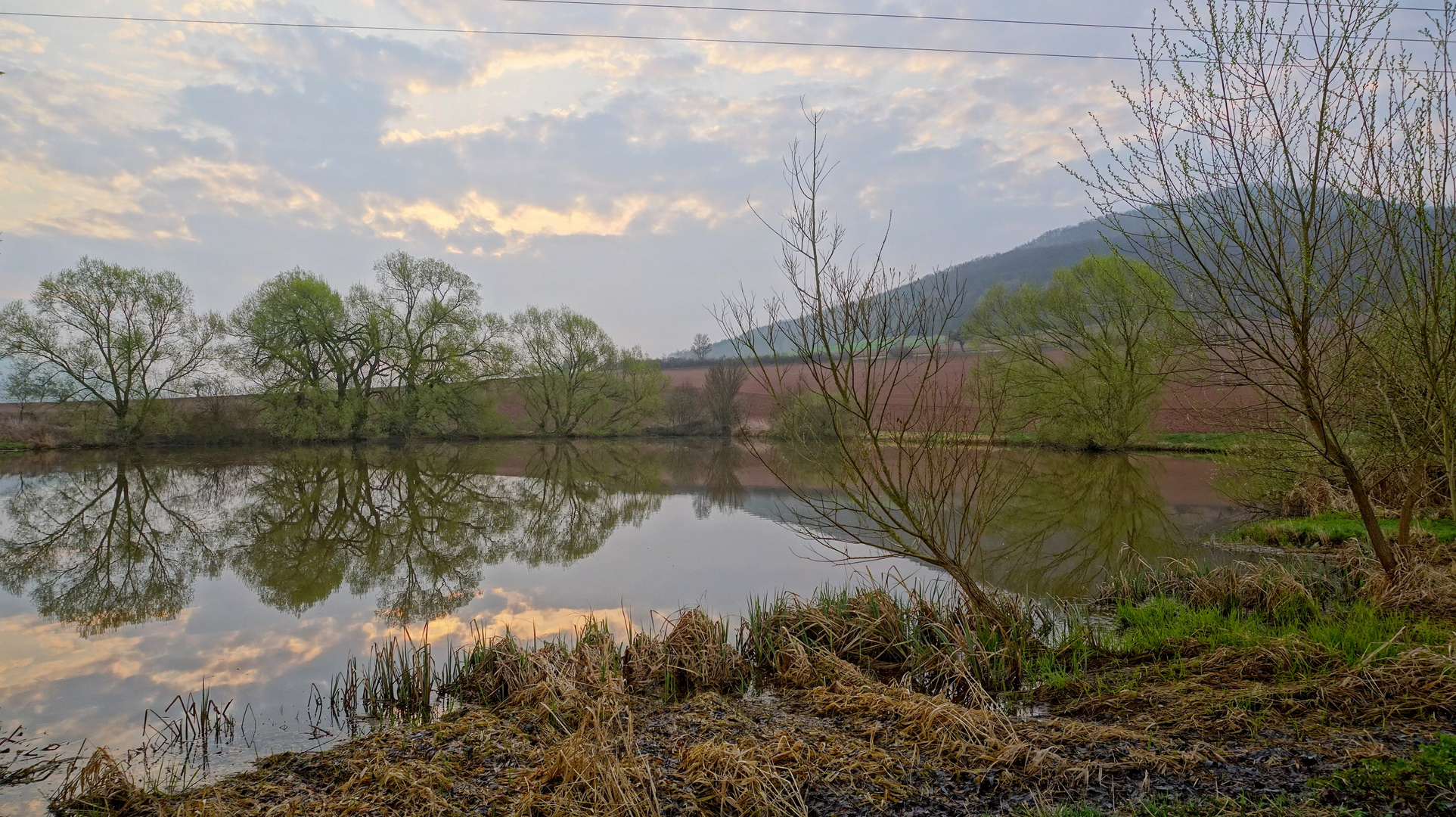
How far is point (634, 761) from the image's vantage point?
4.04 metres

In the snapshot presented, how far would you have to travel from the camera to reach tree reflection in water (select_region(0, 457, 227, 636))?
1011cm

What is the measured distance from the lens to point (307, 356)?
4056 centimetres

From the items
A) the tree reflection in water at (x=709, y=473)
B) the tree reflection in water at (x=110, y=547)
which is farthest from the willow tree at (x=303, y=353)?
the tree reflection in water at (x=709, y=473)

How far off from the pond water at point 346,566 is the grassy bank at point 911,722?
1.09m

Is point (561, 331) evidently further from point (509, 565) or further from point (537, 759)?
point (537, 759)

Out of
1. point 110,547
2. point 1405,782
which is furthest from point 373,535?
point 1405,782

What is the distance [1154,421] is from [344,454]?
125ft

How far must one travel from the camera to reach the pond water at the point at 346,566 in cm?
667

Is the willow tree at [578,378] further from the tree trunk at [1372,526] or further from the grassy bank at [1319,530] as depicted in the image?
the tree trunk at [1372,526]

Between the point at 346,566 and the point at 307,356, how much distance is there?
33435 mm

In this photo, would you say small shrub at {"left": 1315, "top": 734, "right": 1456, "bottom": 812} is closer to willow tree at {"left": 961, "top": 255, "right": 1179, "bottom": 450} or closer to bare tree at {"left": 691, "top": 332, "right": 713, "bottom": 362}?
willow tree at {"left": 961, "top": 255, "right": 1179, "bottom": 450}

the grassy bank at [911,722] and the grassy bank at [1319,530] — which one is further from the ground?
the grassy bank at [911,722]

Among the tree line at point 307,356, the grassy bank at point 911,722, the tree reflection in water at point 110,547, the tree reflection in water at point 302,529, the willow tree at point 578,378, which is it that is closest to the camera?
the grassy bank at point 911,722

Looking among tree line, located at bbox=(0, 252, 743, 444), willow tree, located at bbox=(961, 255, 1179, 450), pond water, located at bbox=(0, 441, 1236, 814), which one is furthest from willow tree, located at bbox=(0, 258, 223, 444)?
willow tree, located at bbox=(961, 255, 1179, 450)
